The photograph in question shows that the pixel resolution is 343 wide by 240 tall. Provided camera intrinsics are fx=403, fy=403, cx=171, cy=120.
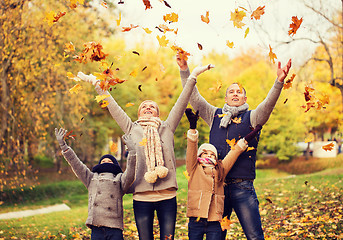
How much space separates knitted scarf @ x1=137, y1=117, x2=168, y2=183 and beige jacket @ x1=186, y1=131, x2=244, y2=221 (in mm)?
272

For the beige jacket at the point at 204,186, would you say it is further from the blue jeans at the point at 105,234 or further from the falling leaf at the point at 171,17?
the falling leaf at the point at 171,17

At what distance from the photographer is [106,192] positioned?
385cm

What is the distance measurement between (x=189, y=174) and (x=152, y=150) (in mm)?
432

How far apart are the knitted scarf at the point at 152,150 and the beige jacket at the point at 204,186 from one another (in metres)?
0.27

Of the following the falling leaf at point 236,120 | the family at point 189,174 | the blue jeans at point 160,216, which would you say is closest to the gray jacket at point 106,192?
the family at point 189,174

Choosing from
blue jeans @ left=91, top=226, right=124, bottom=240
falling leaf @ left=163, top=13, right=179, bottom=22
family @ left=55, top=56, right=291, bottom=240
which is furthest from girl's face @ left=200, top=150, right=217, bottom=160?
falling leaf @ left=163, top=13, right=179, bottom=22

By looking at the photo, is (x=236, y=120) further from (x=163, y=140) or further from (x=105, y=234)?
(x=105, y=234)

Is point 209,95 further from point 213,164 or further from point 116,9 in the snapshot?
point 213,164

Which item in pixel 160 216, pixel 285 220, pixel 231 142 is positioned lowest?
pixel 285 220

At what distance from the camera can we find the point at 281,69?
3703 millimetres

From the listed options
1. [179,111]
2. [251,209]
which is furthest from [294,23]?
[251,209]

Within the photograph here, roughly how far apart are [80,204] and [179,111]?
1302 cm

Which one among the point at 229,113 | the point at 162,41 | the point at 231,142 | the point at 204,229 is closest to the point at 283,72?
the point at 229,113

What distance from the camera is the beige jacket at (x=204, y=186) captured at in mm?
3664
